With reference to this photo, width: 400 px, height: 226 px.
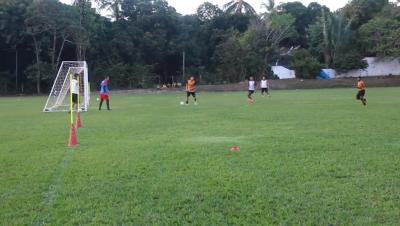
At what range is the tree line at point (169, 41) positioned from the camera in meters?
50.8

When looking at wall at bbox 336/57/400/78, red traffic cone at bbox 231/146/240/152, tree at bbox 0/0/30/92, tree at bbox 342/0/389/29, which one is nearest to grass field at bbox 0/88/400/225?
red traffic cone at bbox 231/146/240/152

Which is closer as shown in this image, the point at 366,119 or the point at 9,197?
the point at 9,197

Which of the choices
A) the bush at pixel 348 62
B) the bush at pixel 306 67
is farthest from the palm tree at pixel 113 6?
the bush at pixel 348 62

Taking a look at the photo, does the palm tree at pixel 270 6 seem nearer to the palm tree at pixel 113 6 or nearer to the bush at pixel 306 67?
the bush at pixel 306 67

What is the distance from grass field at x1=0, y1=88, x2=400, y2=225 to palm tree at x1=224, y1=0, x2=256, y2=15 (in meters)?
61.5

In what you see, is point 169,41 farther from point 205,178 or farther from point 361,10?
point 205,178

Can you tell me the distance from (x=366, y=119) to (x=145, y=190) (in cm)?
1131

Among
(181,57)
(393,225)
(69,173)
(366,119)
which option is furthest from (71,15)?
(393,225)

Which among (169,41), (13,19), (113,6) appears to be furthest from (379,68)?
(13,19)

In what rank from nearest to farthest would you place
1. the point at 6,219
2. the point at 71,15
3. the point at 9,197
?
1. the point at 6,219
2. the point at 9,197
3. the point at 71,15

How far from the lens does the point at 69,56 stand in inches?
2250

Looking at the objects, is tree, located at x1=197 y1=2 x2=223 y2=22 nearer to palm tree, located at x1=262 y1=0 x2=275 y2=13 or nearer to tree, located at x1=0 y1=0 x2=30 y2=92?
palm tree, located at x1=262 y1=0 x2=275 y2=13

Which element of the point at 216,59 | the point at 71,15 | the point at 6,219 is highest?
the point at 71,15

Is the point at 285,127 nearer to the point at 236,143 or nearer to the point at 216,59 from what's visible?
the point at 236,143
